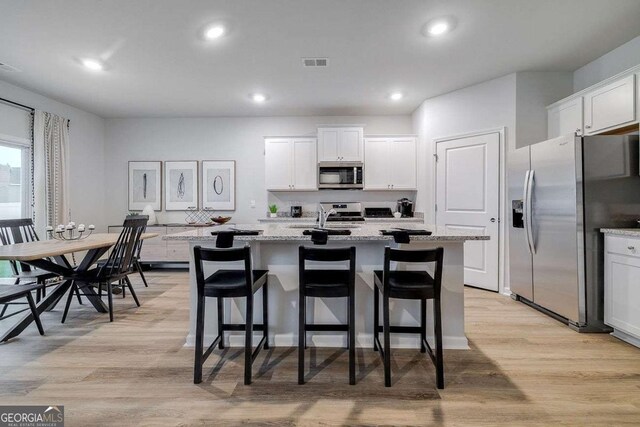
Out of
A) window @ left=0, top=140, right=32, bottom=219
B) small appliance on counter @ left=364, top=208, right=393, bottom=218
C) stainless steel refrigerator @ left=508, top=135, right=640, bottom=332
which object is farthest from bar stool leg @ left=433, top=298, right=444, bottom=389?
window @ left=0, top=140, right=32, bottom=219

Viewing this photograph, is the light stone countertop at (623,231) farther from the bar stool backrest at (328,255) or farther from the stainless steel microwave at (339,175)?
the stainless steel microwave at (339,175)

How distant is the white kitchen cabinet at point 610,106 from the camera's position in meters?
2.66

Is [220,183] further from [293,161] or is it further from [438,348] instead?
[438,348]

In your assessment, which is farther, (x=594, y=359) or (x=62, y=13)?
(x=62, y=13)

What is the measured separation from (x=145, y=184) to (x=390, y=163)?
14.4 feet

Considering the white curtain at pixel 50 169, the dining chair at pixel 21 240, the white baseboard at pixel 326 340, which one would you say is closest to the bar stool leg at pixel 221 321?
the white baseboard at pixel 326 340

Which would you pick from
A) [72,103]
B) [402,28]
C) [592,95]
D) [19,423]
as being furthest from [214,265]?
[72,103]

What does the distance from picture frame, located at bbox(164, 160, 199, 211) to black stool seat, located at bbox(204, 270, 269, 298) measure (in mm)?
3727

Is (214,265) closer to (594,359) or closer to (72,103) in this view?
(594,359)

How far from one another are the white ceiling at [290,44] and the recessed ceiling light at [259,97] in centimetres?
14

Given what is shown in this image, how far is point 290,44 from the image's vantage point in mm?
2973

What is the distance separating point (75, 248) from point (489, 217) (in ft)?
15.1

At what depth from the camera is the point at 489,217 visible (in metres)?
3.92

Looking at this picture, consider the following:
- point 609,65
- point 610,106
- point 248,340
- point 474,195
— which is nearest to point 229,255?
point 248,340
